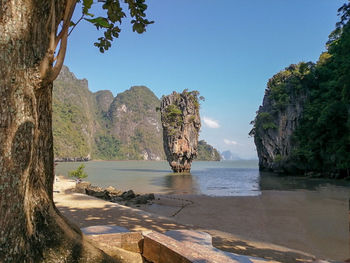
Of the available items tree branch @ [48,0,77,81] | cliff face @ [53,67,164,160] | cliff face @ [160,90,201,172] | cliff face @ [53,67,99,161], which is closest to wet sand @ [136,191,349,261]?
tree branch @ [48,0,77,81]

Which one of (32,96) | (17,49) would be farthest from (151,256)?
(17,49)

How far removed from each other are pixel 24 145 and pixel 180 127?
43.8 m

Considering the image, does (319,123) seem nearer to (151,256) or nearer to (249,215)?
(249,215)

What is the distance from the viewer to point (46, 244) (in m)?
1.99

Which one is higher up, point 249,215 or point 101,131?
point 101,131

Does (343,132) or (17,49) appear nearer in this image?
(17,49)

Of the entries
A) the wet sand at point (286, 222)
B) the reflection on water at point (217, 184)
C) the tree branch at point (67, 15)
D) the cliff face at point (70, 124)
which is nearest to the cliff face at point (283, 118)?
the reflection on water at point (217, 184)

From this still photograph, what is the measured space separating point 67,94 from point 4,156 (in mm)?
164082

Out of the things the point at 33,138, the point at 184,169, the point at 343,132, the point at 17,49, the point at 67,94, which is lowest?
the point at 184,169

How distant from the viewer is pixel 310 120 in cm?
3125

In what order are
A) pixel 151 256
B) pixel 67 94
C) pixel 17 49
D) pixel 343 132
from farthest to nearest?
pixel 67 94, pixel 343 132, pixel 151 256, pixel 17 49

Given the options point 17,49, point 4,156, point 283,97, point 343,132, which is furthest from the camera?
point 283,97

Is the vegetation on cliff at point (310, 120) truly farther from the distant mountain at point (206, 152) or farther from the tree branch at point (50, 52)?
the distant mountain at point (206, 152)

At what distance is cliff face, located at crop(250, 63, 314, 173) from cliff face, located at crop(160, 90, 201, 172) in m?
11.9
